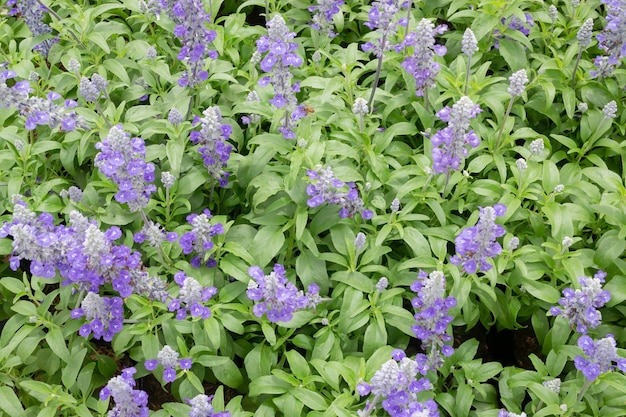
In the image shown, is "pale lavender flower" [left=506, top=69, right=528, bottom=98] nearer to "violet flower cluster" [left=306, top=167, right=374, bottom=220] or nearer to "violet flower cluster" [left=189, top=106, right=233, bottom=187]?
"violet flower cluster" [left=306, top=167, right=374, bottom=220]

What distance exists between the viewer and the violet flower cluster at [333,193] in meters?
4.55

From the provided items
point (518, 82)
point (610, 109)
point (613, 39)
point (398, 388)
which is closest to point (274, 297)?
point (398, 388)

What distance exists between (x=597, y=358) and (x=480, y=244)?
1.01 m

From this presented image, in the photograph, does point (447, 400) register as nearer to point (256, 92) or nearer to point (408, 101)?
point (408, 101)

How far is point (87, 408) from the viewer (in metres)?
4.54

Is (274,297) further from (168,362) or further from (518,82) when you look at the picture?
(518,82)

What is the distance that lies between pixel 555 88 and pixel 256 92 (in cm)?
271

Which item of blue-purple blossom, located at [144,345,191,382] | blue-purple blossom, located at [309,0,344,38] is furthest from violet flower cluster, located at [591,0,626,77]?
blue-purple blossom, located at [144,345,191,382]

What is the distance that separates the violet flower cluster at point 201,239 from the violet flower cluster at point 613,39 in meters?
3.61

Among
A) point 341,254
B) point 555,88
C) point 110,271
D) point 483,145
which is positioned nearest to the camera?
point 110,271

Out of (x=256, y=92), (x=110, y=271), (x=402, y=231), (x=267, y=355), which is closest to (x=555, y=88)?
(x=402, y=231)

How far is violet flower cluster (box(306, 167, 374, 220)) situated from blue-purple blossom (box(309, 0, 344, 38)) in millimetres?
1949

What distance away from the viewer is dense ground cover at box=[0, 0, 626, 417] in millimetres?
4258

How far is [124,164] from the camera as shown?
4.11 meters
